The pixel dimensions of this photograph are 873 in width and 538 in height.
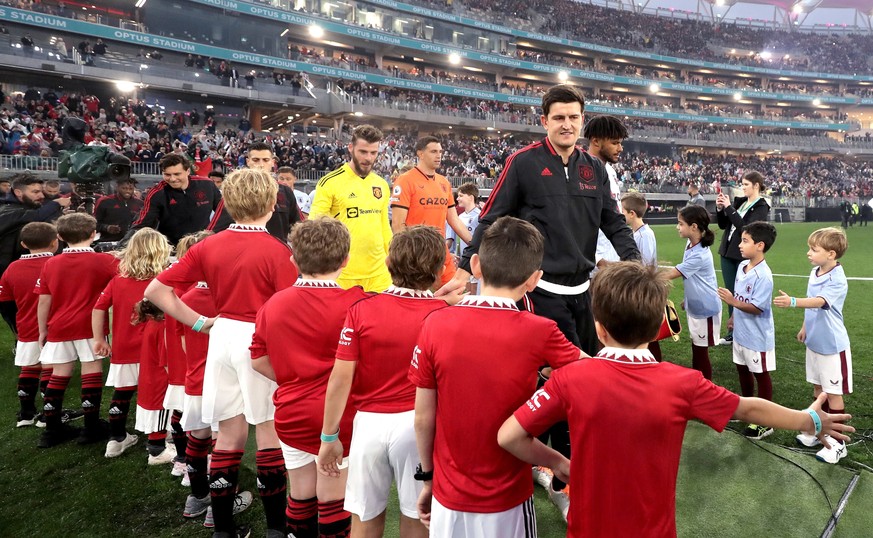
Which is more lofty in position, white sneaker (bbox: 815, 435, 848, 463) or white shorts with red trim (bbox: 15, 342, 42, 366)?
white shorts with red trim (bbox: 15, 342, 42, 366)

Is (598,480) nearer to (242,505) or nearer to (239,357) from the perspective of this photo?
(239,357)

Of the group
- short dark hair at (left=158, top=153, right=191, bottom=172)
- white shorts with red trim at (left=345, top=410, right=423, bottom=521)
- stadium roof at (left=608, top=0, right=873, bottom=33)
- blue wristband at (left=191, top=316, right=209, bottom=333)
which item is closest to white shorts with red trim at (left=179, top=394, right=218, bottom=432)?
blue wristband at (left=191, top=316, right=209, bottom=333)

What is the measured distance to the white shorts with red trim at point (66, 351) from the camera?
453cm

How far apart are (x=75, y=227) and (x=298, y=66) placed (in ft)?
119

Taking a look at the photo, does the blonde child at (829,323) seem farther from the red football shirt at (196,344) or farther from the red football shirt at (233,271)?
the red football shirt at (196,344)

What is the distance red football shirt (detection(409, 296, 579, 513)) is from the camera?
1.85 metres

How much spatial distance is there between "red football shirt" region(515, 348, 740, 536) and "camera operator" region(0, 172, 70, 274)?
6742mm

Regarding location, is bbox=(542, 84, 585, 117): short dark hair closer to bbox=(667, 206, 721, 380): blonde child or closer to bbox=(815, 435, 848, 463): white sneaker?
bbox=(667, 206, 721, 380): blonde child

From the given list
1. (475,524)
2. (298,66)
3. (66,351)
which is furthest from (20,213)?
(298,66)

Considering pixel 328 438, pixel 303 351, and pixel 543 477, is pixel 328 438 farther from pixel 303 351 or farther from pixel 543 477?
pixel 543 477

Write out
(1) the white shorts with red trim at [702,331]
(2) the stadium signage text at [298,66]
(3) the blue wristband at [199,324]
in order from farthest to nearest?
(2) the stadium signage text at [298,66] → (1) the white shorts with red trim at [702,331] → (3) the blue wristband at [199,324]

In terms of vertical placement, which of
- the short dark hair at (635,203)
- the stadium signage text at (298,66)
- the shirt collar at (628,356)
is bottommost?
the shirt collar at (628,356)

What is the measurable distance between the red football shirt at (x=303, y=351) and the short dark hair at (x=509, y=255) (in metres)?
0.75

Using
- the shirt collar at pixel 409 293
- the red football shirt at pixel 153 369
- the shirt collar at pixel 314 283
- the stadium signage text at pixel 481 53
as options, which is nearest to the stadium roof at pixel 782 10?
the stadium signage text at pixel 481 53
